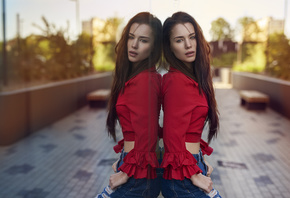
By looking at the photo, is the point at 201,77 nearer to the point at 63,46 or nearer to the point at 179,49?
the point at 179,49

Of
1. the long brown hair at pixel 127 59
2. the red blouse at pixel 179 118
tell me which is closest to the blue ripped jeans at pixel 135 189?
the red blouse at pixel 179 118

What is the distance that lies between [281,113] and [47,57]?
6526mm

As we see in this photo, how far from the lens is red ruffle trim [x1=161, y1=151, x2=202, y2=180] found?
1.49 meters

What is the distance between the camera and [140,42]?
1.59 meters

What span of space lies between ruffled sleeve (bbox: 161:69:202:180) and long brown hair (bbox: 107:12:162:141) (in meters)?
0.14

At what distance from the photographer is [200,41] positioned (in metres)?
1.63

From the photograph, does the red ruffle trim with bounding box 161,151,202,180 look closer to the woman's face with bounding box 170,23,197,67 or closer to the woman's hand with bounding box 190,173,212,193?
the woman's hand with bounding box 190,173,212,193

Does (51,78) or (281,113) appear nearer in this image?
(281,113)

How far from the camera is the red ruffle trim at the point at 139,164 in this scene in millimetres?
1523

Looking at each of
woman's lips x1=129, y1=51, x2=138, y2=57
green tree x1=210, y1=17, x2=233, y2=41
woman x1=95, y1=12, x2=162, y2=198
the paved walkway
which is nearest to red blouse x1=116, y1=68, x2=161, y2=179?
woman x1=95, y1=12, x2=162, y2=198

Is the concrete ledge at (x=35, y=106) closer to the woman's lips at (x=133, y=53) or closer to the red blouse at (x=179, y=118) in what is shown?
Result: the woman's lips at (x=133, y=53)

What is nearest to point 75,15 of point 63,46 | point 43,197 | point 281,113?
point 63,46

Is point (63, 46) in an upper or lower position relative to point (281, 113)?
upper

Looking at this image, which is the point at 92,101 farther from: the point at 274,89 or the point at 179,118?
the point at 179,118
